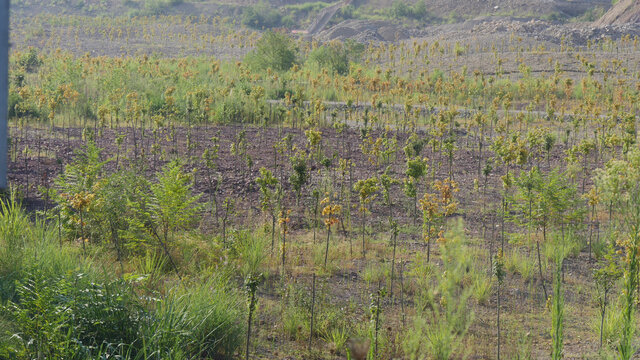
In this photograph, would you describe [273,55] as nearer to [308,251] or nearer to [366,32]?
[308,251]

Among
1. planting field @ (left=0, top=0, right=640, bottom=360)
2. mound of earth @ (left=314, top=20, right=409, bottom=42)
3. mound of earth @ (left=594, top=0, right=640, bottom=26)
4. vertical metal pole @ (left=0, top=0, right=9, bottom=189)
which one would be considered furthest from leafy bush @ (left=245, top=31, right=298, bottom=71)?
mound of earth @ (left=594, top=0, right=640, bottom=26)

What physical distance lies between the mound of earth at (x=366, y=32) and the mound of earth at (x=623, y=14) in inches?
563

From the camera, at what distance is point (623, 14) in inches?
1715

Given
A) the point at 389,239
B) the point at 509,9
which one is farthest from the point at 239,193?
the point at 509,9

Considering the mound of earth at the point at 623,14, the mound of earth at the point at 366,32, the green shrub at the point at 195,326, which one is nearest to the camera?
the green shrub at the point at 195,326

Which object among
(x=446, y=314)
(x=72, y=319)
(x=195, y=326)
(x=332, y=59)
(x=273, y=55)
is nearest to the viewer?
(x=446, y=314)

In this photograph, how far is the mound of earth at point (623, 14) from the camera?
140 feet

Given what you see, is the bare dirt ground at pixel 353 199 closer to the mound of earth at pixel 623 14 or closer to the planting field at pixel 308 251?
the planting field at pixel 308 251

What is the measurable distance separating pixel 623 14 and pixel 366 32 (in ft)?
59.2

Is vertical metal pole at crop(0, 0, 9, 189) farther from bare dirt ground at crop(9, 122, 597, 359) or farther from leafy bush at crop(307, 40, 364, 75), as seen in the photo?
leafy bush at crop(307, 40, 364, 75)

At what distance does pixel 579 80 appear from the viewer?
69.1ft

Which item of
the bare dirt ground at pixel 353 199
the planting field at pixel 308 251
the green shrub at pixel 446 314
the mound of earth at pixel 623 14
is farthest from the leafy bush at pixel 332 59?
the mound of earth at pixel 623 14

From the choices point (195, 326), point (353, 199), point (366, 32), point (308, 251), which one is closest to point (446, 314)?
point (195, 326)

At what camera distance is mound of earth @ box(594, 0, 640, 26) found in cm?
4265
